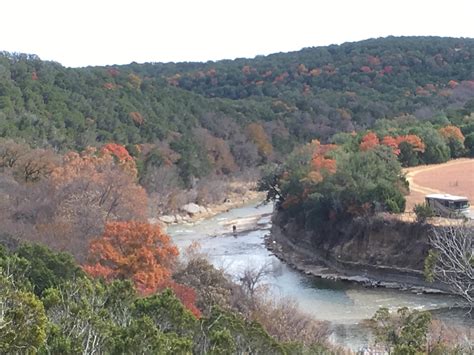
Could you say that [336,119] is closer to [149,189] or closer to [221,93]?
[221,93]

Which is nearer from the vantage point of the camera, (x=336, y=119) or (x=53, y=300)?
(x=53, y=300)

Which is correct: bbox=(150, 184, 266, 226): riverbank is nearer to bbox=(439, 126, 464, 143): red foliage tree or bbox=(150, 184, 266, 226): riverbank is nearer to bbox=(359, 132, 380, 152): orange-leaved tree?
bbox=(359, 132, 380, 152): orange-leaved tree

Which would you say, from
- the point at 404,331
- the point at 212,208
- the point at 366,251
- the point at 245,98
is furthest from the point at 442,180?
the point at 245,98

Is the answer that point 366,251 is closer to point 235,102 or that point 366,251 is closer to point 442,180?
point 442,180

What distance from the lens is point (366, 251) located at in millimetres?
37531

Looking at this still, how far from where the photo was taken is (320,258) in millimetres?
39969

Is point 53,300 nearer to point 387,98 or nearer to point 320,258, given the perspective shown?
point 320,258

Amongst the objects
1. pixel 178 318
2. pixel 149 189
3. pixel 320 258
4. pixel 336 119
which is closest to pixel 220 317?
pixel 178 318

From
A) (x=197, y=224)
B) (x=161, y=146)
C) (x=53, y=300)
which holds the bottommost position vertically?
(x=197, y=224)

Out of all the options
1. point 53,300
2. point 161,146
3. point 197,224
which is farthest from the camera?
point 161,146

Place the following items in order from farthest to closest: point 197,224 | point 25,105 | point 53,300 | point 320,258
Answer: point 25,105, point 197,224, point 320,258, point 53,300

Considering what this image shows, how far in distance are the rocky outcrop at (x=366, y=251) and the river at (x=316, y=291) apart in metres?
1.23

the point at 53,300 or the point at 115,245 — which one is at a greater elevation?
the point at 53,300

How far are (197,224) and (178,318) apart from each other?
37.8 m
